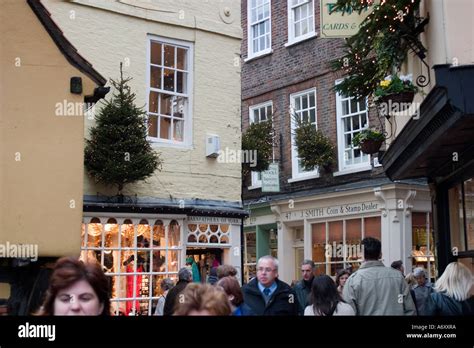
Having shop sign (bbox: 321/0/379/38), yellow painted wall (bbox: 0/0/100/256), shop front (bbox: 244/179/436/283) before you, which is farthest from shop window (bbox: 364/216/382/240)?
yellow painted wall (bbox: 0/0/100/256)

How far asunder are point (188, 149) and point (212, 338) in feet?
23.3

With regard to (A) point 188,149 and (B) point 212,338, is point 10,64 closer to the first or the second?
(A) point 188,149

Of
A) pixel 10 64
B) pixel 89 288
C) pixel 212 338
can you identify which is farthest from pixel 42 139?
pixel 212 338

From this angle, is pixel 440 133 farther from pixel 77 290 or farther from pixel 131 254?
pixel 131 254

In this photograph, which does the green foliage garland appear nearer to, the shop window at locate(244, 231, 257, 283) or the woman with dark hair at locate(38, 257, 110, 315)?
the shop window at locate(244, 231, 257, 283)

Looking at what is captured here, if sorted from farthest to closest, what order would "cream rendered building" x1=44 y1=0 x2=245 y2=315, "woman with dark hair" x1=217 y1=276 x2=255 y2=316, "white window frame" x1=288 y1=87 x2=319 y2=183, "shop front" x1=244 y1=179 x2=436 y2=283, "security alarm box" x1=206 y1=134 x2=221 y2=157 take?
"white window frame" x1=288 y1=87 x2=319 y2=183 → "shop front" x1=244 y1=179 x2=436 y2=283 → "security alarm box" x1=206 y1=134 x2=221 y2=157 → "cream rendered building" x1=44 y1=0 x2=245 y2=315 → "woman with dark hair" x1=217 y1=276 x2=255 y2=316

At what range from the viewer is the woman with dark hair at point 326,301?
3670mm

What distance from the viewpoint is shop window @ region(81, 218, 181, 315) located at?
7562 mm

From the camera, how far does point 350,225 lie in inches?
499

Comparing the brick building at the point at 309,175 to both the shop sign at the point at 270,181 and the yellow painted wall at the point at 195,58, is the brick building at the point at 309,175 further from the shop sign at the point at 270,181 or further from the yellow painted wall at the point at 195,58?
the yellow painted wall at the point at 195,58

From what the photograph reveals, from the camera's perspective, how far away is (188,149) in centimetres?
891

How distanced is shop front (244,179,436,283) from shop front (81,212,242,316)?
7.39ft

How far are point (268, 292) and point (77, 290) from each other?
7.39ft

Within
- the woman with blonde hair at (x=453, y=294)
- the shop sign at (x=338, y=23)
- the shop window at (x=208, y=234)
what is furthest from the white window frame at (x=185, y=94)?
the woman with blonde hair at (x=453, y=294)
